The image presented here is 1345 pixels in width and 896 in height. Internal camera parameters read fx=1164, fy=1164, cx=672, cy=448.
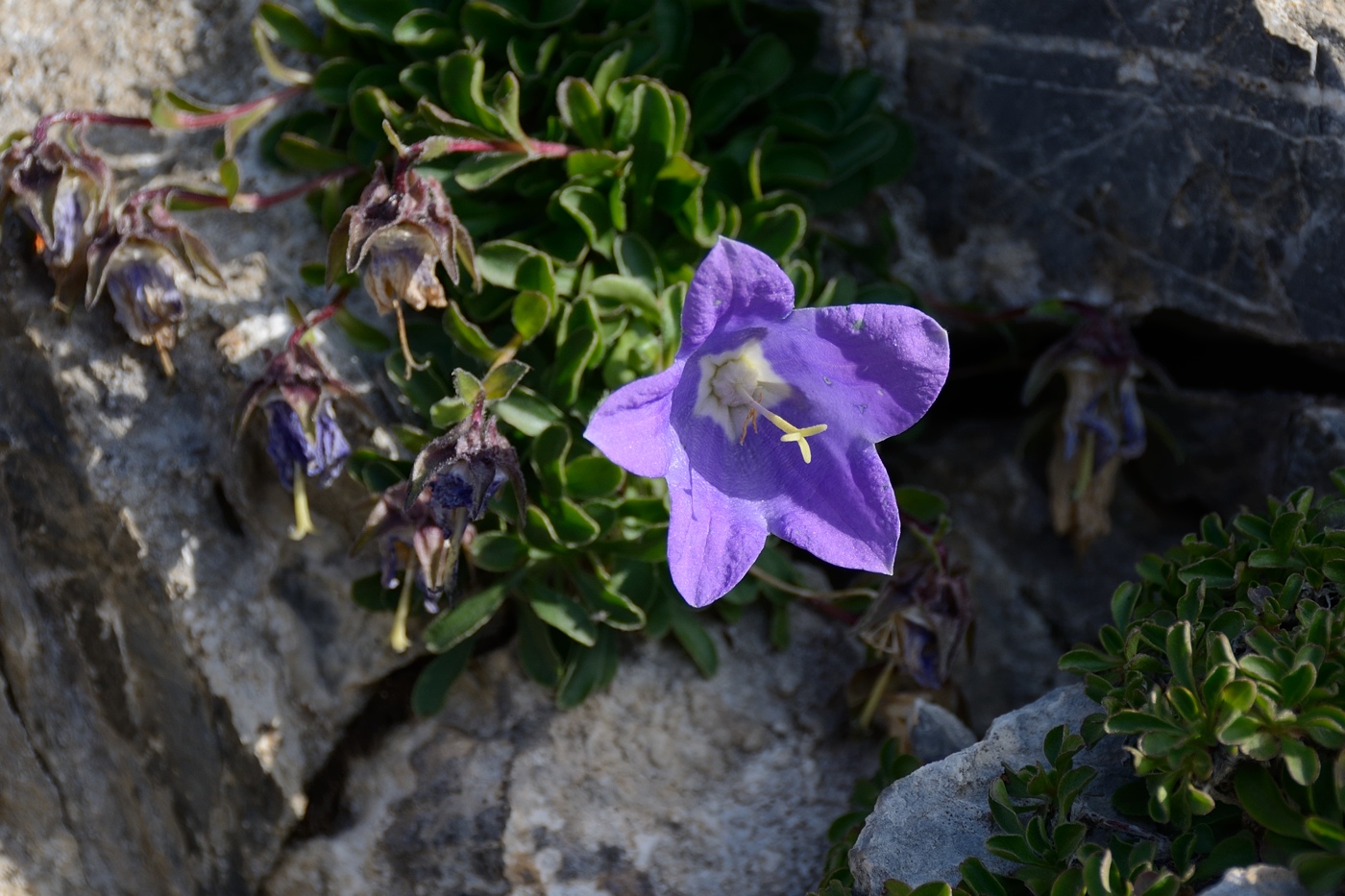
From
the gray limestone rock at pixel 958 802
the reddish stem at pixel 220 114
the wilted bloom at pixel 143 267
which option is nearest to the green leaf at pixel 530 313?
the wilted bloom at pixel 143 267

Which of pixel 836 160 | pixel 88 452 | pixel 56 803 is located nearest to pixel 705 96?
pixel 836 160

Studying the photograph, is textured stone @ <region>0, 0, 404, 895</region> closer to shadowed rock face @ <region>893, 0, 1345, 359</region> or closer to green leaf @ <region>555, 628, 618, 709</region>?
green leaf @ <region>555, 628, 618, 709</region>

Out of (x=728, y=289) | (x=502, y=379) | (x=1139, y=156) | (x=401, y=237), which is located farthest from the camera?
(x=1139, y=156)

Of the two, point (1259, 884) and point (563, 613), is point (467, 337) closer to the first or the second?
point (563, 613)

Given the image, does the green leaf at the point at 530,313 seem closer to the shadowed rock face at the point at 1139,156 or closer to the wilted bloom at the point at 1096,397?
the shadowed rock face at the point at 1139,156

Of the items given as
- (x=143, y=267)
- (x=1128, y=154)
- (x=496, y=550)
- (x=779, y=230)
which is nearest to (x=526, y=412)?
(x=496, y=550)

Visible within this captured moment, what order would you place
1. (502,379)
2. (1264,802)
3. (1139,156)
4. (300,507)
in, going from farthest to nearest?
(1139,156), (300,507), (502,379), (1264,802)
